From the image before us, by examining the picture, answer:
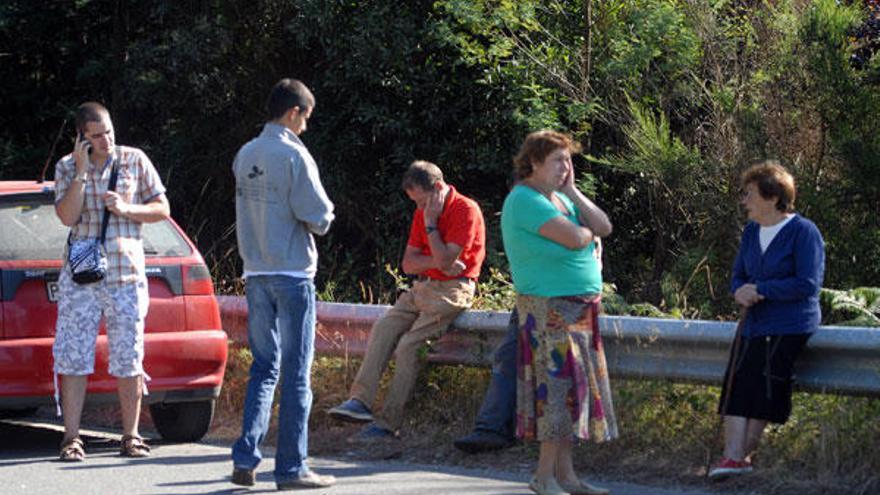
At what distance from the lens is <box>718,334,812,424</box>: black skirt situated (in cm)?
714

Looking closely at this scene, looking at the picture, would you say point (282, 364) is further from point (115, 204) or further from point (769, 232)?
point (769, 232)

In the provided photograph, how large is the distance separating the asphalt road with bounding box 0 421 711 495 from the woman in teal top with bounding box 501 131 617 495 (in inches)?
17.1

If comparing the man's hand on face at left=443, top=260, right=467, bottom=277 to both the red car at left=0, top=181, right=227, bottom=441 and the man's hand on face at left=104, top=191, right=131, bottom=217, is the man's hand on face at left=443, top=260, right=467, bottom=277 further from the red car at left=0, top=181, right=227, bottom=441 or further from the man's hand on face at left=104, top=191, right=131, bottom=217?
the man's hand on face at left=104, top=191, right=131, bottom=217

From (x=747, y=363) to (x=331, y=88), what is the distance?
9275 mm

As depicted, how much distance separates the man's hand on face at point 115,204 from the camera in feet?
27.7

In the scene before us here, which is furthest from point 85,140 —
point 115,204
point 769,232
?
point 769,232

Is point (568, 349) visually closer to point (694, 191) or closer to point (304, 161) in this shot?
point (304, 161)

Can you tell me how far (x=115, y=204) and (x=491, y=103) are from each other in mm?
7094

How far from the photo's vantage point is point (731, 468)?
23.3 ft

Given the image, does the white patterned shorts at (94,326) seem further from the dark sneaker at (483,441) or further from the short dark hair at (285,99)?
the dark sneaker at (483,441)

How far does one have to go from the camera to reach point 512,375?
316 inches

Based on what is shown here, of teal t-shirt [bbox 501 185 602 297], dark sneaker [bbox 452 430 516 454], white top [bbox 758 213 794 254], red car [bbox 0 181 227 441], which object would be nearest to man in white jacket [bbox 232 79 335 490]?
dark sneaker [bbox 452 430 516 454]

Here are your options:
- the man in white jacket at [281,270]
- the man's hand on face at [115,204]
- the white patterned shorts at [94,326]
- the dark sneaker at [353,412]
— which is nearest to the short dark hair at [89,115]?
the man's hand on face at [115,204]

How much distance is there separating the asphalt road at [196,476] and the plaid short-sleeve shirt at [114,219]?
3.48ft
